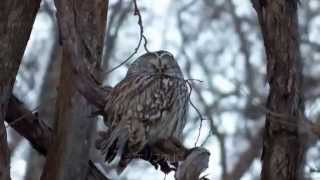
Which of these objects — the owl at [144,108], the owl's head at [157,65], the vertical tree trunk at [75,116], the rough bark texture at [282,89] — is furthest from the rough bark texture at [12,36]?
the rough bark texture at [282,89]

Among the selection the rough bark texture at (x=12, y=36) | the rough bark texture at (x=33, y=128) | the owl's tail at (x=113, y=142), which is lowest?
the owl's tail at (x=113, y=142)

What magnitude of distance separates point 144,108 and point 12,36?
880mm

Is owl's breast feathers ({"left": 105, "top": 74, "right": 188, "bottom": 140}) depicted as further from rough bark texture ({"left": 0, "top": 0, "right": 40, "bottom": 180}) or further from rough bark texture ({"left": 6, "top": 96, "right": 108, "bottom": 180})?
rough bark texture ({"left": 0, "top": 0, "right": 40, "bottom": 180})

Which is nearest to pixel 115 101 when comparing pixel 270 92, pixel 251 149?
pixel 270 92

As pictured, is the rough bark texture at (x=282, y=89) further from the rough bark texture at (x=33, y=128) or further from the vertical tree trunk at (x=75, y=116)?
the rough bark texture at (x=33, y=128)

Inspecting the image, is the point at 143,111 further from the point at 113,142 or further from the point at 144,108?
the point at 113,142

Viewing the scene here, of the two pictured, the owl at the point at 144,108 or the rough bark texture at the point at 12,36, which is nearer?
the rough bark texture at the point at 12,36

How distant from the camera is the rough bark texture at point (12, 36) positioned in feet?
14.5

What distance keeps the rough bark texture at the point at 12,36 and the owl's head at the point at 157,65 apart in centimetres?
89

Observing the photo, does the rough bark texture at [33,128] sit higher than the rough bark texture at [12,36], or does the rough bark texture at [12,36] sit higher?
the rough bark texture at [12,36]

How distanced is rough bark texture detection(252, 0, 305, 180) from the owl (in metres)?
0.65

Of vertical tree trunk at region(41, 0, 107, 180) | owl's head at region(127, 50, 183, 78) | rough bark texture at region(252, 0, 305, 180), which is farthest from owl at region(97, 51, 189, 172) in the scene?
rough bark texture at region(252, 0, 305, 180)

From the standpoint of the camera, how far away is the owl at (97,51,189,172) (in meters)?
4.68

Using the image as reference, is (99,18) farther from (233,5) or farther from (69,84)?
(233,5)
